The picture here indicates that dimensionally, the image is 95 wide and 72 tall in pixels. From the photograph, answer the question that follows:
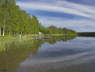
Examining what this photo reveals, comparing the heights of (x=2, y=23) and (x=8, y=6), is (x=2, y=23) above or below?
below

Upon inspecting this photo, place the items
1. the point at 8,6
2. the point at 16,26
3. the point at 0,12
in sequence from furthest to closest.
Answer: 1. the point at 16,26
2. the point at 8,6
3. the point at 0,12

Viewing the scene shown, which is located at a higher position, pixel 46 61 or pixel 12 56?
pixel 12 56

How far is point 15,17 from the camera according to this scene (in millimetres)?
59219

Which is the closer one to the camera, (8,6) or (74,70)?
(74,70)

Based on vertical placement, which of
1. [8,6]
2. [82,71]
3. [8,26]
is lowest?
[82,71]

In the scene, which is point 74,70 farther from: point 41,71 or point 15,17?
point 15,17

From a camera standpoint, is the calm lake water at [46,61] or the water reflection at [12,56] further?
the water reflection at [12,56]

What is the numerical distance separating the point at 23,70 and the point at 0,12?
4547 cm

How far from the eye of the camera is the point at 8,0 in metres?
59.7

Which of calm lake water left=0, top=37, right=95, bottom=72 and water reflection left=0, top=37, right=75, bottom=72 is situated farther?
water reflection left=0, top=37, right=75, bottom=72

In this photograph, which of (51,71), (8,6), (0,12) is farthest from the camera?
(8,6)

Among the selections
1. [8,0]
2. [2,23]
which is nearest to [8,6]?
[8,0]

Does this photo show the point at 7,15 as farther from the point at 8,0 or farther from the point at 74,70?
the point at 74,70

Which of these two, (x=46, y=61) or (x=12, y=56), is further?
(x=12, y=56)
